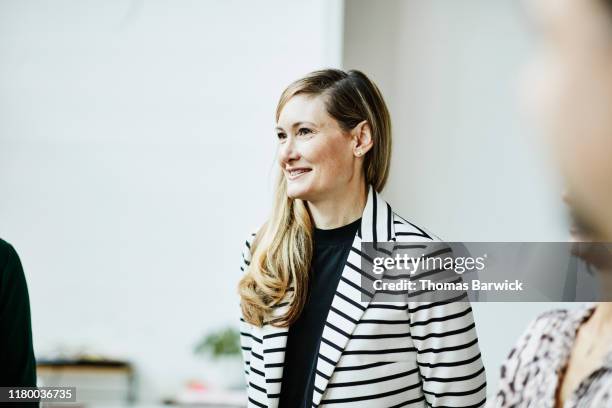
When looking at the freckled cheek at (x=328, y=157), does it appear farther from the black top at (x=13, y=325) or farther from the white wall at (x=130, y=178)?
the white wall at (x=130, y=178)

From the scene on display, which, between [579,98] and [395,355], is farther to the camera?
[395,355]

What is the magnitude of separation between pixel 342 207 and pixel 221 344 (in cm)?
187

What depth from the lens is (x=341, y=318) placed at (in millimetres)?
1296

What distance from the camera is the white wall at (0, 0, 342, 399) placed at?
10.4ft

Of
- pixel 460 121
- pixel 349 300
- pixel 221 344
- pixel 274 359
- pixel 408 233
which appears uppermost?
pixel 460 121

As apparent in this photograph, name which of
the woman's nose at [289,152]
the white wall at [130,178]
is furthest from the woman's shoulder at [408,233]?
the white wall at [130,178]

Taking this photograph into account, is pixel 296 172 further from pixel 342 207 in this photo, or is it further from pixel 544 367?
pixel 544 367

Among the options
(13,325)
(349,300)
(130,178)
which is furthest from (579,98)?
(130,178)

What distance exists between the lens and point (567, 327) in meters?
0.54

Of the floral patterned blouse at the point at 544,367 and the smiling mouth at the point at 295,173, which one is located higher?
the smiling mouth at the point at 295,173

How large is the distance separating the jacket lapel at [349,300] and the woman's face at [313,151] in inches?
3.4

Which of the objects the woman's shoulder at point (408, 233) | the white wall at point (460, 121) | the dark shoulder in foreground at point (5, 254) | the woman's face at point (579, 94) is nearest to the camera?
the woman's face at point (579, 94)

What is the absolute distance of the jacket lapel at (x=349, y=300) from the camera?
4.18 feet

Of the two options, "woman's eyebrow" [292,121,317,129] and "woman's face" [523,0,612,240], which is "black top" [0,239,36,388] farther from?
"woman's face" [523,0,612,240]
